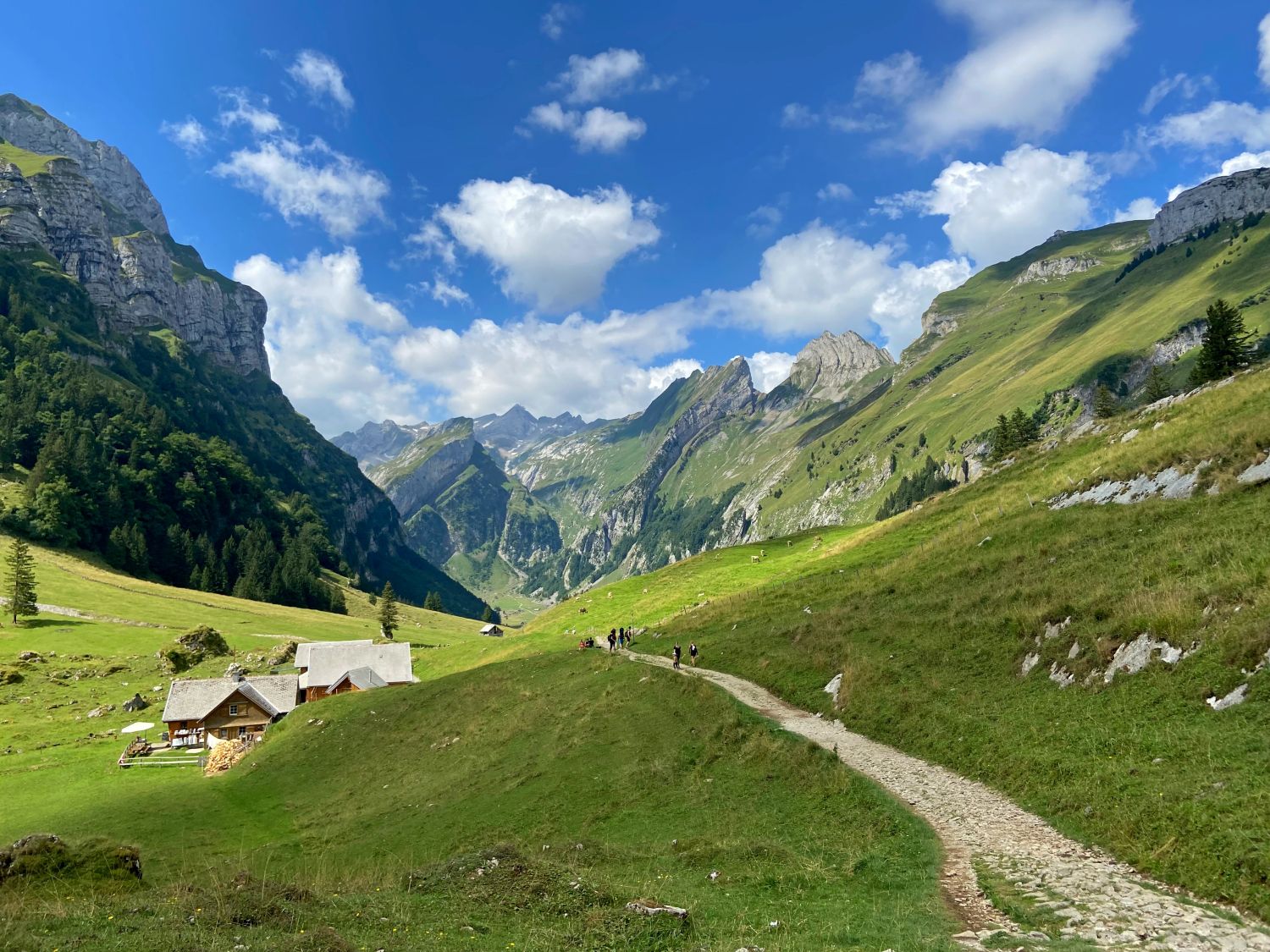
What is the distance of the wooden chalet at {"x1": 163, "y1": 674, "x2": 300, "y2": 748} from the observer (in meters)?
66.3

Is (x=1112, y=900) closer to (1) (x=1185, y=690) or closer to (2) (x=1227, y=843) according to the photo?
(2) (x=1227, y=843)

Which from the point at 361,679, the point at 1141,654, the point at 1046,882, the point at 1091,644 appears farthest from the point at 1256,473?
the point at 361,679

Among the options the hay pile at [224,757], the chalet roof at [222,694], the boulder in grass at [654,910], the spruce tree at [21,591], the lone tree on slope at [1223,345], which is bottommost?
the hay pile at [224,757]

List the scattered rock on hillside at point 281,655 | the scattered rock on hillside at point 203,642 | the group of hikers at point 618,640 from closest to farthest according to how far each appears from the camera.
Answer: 1. the group of hikers at point 618,640
2. the scattered rock on hillside at point 281,655
3. the scattered rock on hillside at point 203,642

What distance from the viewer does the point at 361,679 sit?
76625 millimetres

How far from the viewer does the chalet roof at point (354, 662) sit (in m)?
78.1

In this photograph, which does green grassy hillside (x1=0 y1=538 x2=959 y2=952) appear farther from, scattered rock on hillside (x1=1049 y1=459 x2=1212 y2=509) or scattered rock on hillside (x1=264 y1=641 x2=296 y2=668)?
scattered rock on hillside (x1=1049 y1=459 x2=1212 y2=509)

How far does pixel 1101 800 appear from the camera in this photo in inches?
609

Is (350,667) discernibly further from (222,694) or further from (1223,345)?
(1223,345)

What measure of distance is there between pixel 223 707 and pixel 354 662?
14.7 metres

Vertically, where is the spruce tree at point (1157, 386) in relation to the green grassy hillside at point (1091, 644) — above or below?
above

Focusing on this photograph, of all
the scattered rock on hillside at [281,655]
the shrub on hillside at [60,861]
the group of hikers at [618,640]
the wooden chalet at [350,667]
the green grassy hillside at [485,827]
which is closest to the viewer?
the green grassy hillside at [485,827]

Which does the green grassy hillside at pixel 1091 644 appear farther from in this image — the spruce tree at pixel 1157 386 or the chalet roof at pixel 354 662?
the spruce tree at pixel 1157 386

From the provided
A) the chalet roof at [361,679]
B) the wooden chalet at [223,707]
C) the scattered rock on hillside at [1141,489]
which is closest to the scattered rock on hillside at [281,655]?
the wooden chalet at [223,707]
